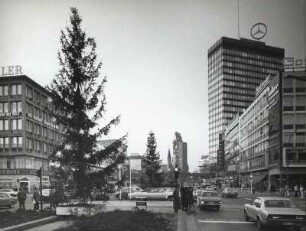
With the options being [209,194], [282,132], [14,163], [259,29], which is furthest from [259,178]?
[259,29]

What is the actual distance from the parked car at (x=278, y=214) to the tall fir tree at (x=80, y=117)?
9.06 m

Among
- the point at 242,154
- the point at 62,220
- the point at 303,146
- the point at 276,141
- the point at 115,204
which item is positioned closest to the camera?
the point at 62,220

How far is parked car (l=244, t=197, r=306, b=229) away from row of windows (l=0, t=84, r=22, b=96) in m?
65.8

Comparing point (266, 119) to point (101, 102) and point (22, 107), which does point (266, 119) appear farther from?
point (101, 102)

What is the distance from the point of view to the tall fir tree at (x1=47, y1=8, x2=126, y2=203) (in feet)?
81.5

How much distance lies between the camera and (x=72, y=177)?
25375 millimetres

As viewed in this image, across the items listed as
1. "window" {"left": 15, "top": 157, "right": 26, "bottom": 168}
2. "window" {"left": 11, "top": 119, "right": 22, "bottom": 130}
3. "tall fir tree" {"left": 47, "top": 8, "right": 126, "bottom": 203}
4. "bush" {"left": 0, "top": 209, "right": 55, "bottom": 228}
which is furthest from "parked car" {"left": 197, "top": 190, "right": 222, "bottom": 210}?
"window" {"left": 11, "top": 119, "right": 22, "bottom": 130}

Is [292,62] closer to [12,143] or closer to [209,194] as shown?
[209,194]

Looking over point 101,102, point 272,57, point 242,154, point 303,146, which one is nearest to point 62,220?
point 101,102

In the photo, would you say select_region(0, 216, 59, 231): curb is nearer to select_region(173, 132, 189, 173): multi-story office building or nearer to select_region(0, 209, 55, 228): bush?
select_region(0, 209, 55, 228): bush

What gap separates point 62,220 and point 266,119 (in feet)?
213

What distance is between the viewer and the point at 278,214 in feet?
60.7

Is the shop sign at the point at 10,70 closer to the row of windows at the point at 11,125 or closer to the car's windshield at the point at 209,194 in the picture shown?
the row of windows at the point at 11,125

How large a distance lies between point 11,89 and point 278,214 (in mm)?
68986
